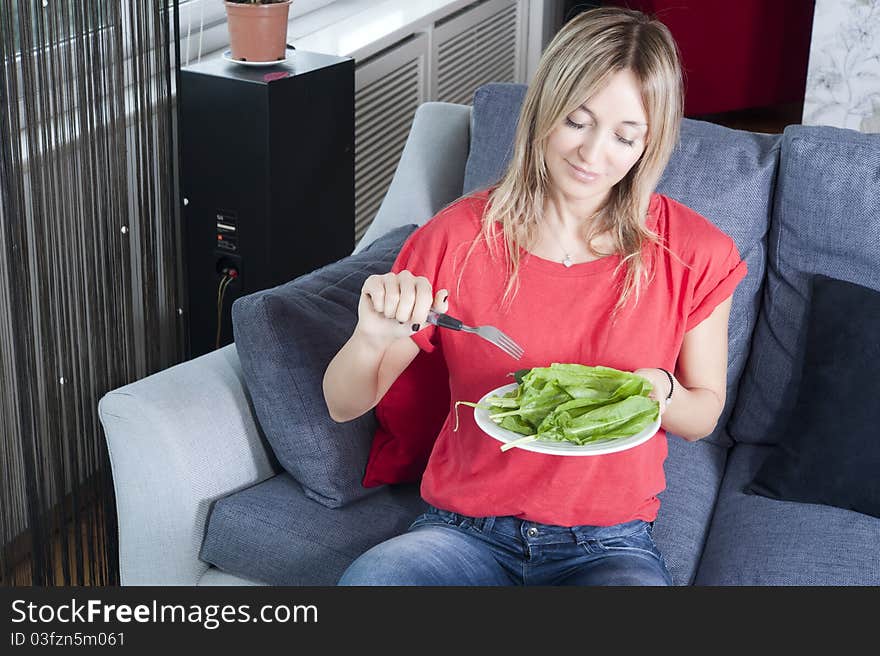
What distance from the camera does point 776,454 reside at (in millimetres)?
1929

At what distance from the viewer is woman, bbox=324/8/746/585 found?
4.94 feet

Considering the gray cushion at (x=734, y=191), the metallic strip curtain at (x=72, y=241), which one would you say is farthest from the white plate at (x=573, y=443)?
the metallic strip curtain at (x=72, y=241)

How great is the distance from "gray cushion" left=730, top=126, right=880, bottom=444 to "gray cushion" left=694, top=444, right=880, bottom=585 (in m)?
0.19

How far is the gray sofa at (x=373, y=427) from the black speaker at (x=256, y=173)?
46 centimetres

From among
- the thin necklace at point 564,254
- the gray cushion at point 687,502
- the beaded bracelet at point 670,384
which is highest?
the thin necklace at point 564,254

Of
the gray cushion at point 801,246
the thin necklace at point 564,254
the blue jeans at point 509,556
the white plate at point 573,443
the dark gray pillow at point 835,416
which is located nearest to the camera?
the white plate at point 573,443

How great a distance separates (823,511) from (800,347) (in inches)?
12.2

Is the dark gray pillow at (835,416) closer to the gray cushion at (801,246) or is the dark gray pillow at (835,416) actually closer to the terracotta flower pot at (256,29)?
the gray cushion at (801,246)

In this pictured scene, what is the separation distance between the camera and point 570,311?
158 cm

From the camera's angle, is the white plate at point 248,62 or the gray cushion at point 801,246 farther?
the white plate at point 248,62

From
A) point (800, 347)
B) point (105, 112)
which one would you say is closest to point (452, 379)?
point (800, 347)

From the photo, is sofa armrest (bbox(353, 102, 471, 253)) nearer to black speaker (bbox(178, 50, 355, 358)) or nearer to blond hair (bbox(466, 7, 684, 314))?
black speaker (bbox(178, 50, 355, 358))

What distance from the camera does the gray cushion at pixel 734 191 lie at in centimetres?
200

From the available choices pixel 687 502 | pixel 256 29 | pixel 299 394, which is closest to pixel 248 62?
pixel 256 29
